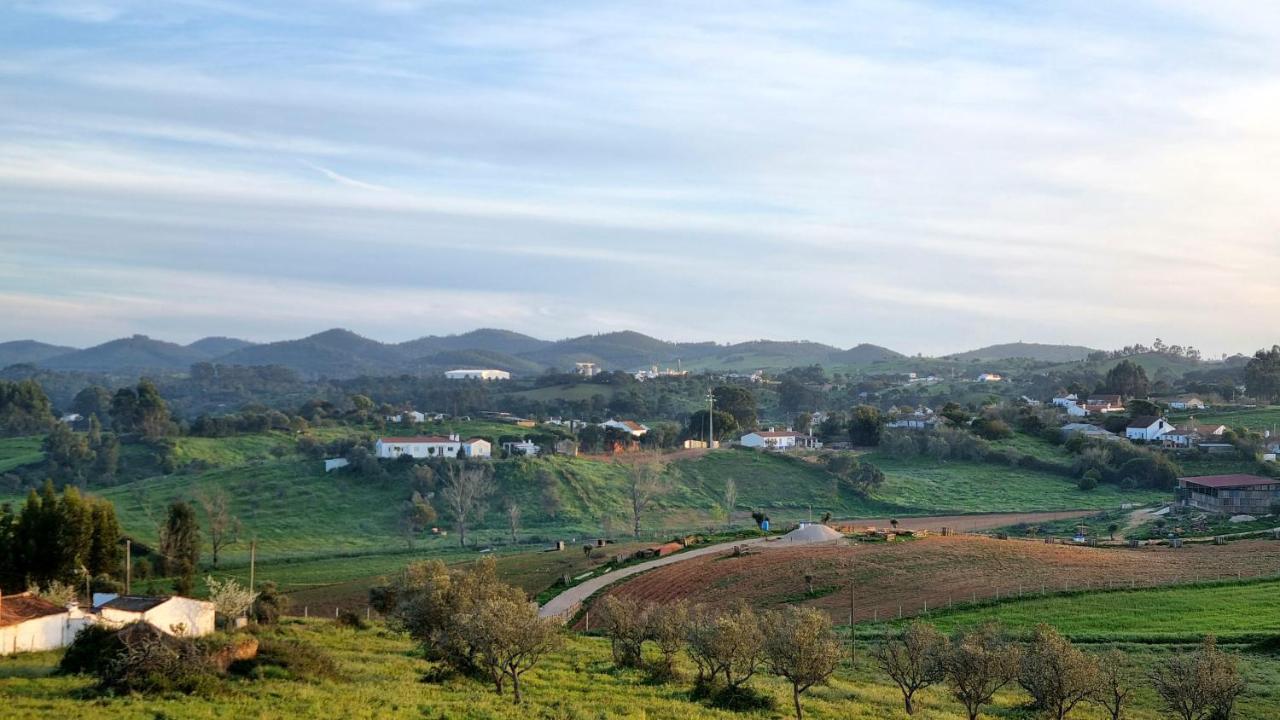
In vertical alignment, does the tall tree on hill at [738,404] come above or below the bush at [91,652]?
above

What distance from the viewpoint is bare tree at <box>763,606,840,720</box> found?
1109 inches

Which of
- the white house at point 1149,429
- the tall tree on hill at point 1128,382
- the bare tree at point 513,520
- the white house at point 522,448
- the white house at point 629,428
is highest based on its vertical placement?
the tall tree on hill at point 1128,382

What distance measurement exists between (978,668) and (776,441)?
298 feet

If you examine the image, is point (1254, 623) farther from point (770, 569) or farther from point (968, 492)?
point (968, 492)

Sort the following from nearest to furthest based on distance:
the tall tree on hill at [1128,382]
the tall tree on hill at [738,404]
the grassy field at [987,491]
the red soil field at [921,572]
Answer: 1. the red soil field at [921,572]
2. the grassy field at [987,491]
3. the tall tree on hill at [738,404]
4. the tall tree on hill at [1128,382]

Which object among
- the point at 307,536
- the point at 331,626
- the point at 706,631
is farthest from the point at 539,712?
the point at 307,536

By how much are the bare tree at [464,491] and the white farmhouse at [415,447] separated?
666 cm

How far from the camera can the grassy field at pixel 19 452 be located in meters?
103

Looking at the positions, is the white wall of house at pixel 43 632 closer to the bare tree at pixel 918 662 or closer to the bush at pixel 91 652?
the bush at pixel 91 652

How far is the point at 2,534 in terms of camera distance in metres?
49.8

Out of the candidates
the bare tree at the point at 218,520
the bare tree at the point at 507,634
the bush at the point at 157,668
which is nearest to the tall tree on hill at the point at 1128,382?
the bare tree at the point at 218,520

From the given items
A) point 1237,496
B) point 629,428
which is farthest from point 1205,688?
point 629,428

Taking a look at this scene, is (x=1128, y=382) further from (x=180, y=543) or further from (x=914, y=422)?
(x=180, y=543)

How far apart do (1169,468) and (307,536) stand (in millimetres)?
71229
